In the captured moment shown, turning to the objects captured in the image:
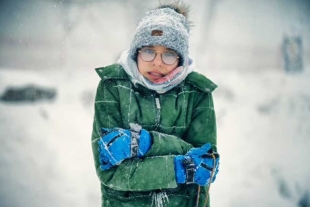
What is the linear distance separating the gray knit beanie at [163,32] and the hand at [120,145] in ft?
1.22

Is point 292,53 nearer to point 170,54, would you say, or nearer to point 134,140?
point 170,54

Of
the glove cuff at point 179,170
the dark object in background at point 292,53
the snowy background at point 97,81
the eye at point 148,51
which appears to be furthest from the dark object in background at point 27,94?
the dark object in background at point 292,53

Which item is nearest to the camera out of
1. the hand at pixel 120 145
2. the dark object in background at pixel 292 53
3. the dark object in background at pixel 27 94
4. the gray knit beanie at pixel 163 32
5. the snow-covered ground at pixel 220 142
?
the hand at pixel 120 145

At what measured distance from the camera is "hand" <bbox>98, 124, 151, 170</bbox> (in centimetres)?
127

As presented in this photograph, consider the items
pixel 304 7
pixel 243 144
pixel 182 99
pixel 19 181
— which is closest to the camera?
pixel 182 99

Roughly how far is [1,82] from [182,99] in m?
3.09

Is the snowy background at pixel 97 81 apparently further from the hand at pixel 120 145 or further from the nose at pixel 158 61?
the nose at pixel 158 61

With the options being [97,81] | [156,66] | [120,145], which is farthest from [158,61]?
[97,81]

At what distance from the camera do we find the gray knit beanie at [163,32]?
141cm

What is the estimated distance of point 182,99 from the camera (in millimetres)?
1503

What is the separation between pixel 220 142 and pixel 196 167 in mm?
2150

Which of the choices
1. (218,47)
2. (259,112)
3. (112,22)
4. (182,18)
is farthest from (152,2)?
(182,18)

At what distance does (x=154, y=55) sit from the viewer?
143 centimetres

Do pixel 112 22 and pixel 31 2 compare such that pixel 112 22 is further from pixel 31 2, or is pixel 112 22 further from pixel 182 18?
pixel 182 18
